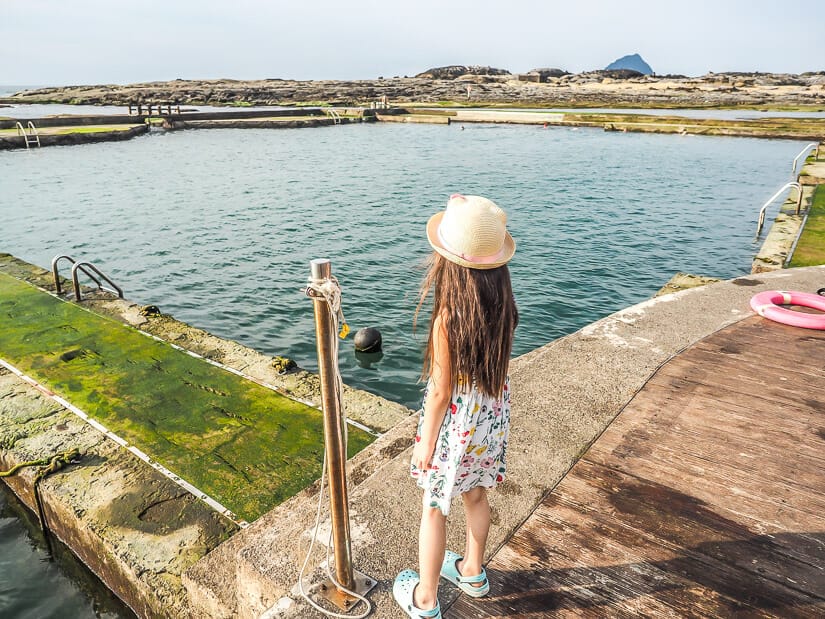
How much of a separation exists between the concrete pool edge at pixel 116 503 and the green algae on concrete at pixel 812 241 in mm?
10535

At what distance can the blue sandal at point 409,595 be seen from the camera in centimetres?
275

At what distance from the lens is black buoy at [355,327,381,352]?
9797mm

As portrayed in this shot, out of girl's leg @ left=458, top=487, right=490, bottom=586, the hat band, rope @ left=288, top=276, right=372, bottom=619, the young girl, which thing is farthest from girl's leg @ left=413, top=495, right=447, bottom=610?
the hat band

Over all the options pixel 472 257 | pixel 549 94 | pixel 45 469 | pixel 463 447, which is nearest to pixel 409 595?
pixel 463 447

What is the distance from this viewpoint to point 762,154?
35.2 meters

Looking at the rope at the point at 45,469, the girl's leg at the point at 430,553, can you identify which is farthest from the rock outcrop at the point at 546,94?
the girl's leg at the point at 430,553

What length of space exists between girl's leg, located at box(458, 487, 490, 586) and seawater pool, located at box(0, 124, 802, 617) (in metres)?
1.27

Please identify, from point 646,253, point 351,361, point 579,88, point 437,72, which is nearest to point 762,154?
point 646,253

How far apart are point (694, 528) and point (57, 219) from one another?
22.2m

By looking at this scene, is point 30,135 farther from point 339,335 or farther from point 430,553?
point 430,553

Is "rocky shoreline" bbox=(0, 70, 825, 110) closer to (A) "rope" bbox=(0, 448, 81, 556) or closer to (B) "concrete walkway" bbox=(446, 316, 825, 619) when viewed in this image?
(A) "rope" bbox=(0, 448, 81, 556)

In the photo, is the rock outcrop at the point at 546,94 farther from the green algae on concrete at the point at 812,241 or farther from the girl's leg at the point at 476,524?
the girl's leg at the point at 476,524

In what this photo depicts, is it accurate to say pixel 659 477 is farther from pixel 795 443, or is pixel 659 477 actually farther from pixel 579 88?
pixel 579 88

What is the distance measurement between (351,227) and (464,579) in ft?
54.1
